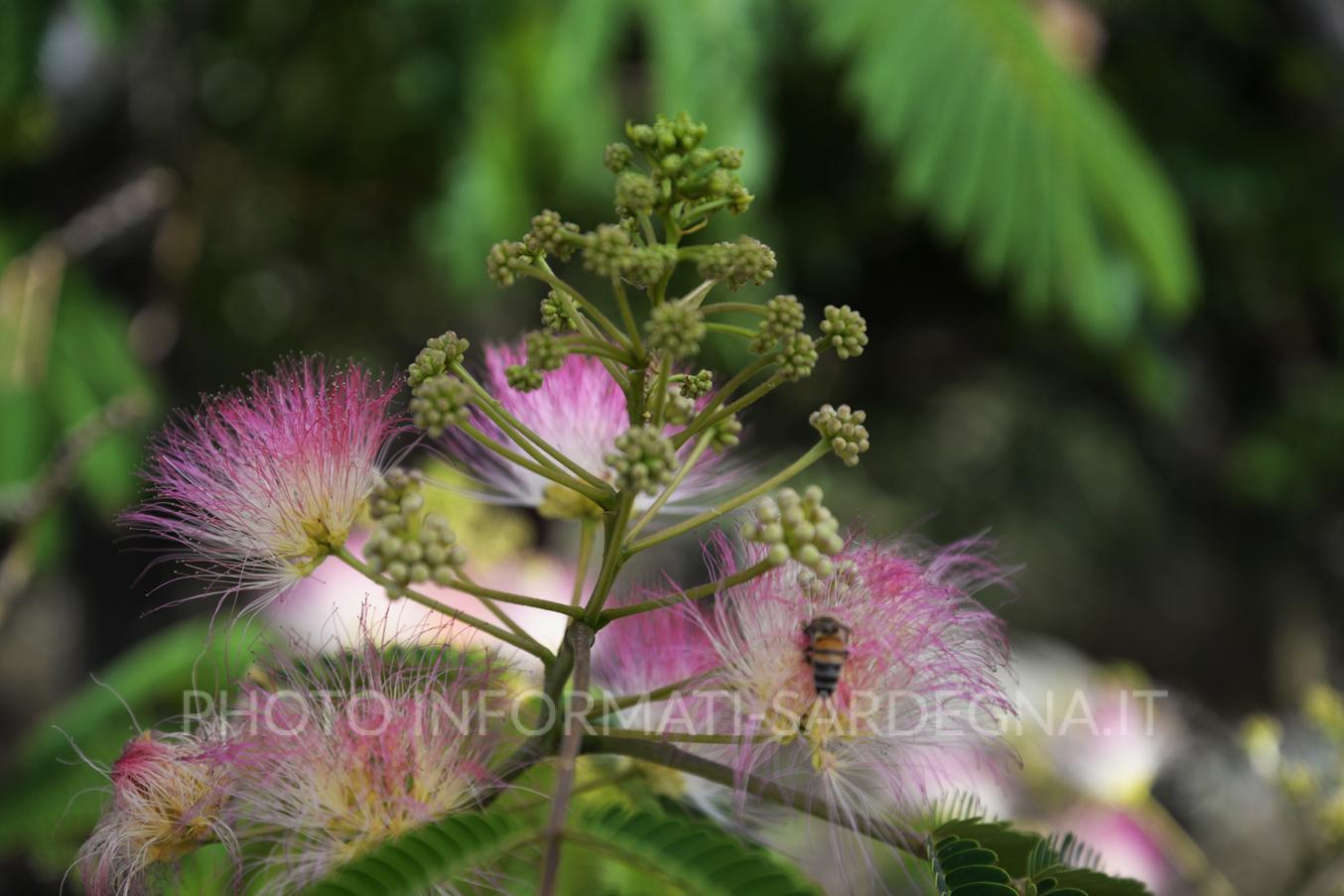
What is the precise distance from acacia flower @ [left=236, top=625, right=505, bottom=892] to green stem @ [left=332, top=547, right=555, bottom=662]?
68 mm

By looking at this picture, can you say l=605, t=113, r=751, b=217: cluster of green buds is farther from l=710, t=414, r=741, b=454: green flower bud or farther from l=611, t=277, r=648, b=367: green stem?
l=710, t=414, r=741, b=454: green flower bud

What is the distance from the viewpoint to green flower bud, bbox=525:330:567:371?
0.81 m

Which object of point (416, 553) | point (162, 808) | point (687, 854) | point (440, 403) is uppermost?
point (440, 403)

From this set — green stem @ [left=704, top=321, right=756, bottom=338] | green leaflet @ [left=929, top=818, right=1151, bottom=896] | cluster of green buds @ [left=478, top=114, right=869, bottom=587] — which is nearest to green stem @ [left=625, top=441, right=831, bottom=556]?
cluster of green buds @ [left=478, top=114, right=869, bottom=587]

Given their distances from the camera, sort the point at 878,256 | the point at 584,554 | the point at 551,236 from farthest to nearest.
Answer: the point at 878,256, the point at 584,554, the point at 551,236

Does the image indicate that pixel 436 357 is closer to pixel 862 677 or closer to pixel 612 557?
pixel 612 557

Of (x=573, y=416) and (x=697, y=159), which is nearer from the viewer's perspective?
(x=697, y=159)

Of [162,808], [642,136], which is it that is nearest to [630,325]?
[642,136]

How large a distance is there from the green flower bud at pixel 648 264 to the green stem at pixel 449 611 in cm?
29

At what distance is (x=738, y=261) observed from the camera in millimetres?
834

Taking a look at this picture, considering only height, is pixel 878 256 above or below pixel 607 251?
above

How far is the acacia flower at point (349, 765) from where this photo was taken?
852 mm

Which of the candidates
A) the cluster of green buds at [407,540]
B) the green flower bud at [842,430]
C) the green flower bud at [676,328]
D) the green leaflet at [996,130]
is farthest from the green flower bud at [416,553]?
the green leaflet at [996,130]

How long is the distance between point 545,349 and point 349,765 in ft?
1.17
